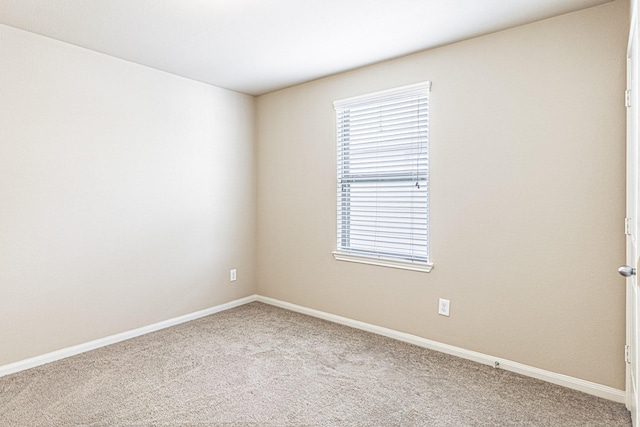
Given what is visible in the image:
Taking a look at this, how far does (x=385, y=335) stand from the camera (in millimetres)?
3254

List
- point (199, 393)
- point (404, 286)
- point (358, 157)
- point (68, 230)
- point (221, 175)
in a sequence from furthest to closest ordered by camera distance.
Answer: point (221, 175), point (358, 157), point (404, 286), point (68, 230), point (199, 393)

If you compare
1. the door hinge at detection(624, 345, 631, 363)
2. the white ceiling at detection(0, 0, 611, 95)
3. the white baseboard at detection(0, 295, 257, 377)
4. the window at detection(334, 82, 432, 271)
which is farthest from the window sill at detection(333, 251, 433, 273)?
the white ceiling at detection(0, 0, 611, 95)

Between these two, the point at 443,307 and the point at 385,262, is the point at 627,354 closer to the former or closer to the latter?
the point at 443,307

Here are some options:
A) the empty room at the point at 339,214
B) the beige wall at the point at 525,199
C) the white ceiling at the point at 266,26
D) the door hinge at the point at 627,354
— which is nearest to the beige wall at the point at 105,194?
the empty room at the point at 339,214

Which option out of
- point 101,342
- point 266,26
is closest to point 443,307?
point 266,26

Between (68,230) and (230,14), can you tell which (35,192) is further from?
(230,14)

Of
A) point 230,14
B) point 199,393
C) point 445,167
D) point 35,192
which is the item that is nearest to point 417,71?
point 445,167

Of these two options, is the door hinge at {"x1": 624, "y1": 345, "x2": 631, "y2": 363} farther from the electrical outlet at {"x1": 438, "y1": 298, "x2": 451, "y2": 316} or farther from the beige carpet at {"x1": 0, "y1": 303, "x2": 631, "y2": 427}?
the electrical outlet at {"x1": 438, "y1": 298, "x2": 451, "y2": 316}

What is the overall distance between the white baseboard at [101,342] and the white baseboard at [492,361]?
101 cm

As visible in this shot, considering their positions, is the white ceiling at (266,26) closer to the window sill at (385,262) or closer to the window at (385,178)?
A: the window at (385,178)

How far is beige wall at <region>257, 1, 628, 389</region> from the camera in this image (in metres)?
2.24

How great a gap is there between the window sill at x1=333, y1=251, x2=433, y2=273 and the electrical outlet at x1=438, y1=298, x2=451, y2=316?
260 millimetres

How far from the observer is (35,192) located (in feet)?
8.84

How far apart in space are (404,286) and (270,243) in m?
1.69
